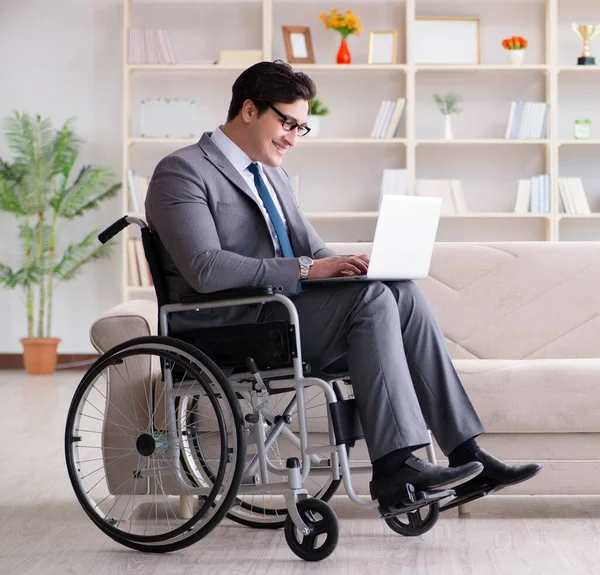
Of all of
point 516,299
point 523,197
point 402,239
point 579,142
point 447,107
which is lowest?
point 516,299

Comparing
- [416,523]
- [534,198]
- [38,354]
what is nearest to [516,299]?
[416,523]

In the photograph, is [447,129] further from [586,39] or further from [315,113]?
[586,39]

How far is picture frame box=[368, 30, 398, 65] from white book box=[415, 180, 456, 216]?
2.43 ft

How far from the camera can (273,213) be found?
2447 mm

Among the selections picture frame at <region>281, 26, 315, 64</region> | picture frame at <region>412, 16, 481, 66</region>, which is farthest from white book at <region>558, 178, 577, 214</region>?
picture frame at <region>281, 26, 315, 64</region>

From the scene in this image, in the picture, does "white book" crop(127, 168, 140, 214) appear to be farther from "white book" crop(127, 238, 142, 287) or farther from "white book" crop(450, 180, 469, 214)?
"white book" crop(450, 180, 469, 214)

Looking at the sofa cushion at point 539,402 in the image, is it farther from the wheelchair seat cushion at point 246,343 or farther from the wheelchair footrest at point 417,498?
the wheelchair seat cushion at point 246,343

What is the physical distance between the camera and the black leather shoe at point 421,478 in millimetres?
2021

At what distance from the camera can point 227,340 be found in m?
2.21

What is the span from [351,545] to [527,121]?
13.9 ft

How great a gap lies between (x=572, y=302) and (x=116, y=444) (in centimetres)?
137

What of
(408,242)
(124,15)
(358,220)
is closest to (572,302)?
(408,242)

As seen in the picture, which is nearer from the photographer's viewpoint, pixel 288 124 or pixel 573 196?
pixel 288 124

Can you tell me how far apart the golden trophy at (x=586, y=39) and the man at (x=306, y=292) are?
13.5 feet
